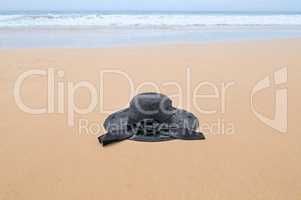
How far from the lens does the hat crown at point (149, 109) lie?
11.6 feet

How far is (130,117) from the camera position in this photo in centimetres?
367

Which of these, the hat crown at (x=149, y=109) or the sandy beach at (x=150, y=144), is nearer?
the sandy beach at (x=150, y=144)

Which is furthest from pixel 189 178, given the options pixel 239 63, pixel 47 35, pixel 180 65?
pixel 47 35

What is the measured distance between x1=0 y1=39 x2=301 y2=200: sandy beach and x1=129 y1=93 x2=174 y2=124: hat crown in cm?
31

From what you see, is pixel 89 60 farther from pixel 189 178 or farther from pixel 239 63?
pixel 189 178

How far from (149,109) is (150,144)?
1.26ft

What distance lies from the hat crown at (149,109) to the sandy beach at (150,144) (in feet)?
1.01

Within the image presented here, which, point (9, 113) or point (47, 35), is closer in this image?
point (9, 113)

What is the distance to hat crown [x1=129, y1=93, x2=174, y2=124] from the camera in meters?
3.54

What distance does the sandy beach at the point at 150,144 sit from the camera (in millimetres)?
2787

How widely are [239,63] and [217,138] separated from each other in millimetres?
3531

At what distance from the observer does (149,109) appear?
3.54m

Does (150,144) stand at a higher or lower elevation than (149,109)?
lower

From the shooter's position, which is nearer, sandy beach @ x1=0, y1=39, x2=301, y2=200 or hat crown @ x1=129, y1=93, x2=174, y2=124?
sandy beach @ x1=0, y1=39, x2=301, y2=200
